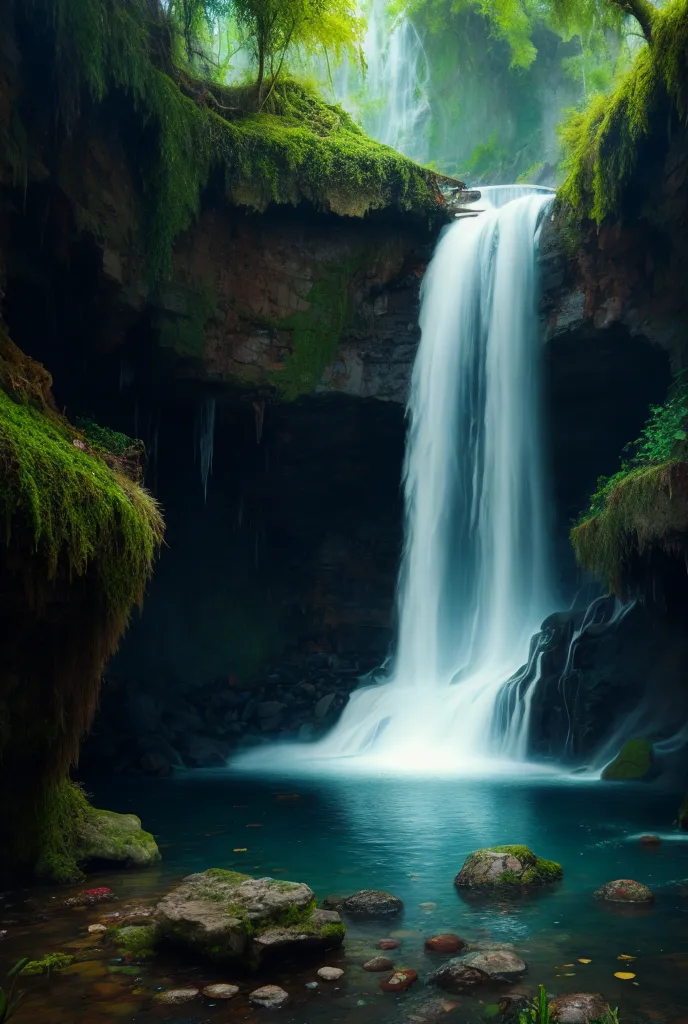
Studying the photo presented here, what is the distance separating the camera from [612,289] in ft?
48.9

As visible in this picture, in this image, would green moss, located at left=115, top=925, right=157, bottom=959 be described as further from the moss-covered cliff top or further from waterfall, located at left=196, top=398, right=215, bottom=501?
waterfall, located at left=196, top=398, right=215, bottom=501

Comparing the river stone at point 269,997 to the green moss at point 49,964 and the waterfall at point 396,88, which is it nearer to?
the green moss at point 49,964

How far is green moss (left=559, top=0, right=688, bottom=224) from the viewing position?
10984 mm

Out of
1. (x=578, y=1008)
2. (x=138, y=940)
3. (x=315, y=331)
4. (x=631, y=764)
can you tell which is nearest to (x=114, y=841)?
(x=138, y=940)

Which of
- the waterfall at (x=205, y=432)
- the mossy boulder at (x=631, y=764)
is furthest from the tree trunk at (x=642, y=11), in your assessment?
the mossy boulder at (x=631, y=764)

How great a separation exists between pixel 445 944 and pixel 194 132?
13.3 metres

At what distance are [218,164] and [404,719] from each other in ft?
35.3

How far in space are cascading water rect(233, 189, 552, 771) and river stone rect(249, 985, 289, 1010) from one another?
1203 cm

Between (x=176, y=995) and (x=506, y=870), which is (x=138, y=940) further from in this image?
(x=506, y=870)

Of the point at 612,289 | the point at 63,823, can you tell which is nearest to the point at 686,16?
the point at 612,289

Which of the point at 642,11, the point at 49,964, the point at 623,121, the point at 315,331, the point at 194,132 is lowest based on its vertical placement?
the point at 49,964

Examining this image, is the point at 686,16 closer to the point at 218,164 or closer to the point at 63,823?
the point at 218,164

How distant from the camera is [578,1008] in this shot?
3.91 metres

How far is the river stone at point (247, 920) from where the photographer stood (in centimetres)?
458
